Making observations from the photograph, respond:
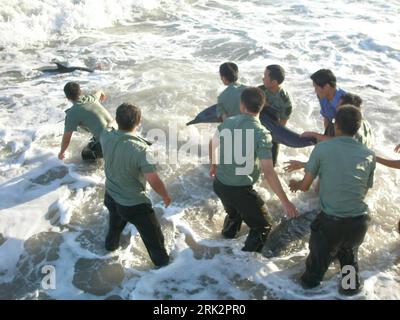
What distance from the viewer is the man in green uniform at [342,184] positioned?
4.40 m

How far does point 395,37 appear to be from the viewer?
14469 millimetres

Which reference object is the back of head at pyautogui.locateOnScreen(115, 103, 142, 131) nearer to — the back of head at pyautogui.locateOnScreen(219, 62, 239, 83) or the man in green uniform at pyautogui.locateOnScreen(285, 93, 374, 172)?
the man in green uniform at pyautogui.locateOnScreen(285, 93, 374, 172)

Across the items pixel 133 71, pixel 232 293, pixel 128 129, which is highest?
pixel 128 129

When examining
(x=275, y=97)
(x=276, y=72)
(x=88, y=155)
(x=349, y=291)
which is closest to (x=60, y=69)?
(x=88, y=155)

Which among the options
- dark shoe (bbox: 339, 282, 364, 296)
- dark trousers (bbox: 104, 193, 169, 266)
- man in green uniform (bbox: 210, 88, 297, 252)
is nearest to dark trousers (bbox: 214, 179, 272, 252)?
man in green uniform (bbox: 210, 88, 297, 252)

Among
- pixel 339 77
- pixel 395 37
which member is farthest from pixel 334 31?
pixel 339 77

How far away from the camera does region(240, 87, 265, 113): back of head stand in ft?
16.4

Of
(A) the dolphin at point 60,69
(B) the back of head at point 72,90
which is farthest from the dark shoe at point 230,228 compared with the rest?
(A) the dolphin at point 60,69

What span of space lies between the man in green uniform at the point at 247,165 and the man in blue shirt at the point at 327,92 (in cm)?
136

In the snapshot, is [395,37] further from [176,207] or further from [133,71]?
[176,207]

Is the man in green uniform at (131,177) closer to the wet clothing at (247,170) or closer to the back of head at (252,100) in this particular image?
the wet clothing at (247,170)

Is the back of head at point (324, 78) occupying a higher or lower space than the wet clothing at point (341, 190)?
higher
